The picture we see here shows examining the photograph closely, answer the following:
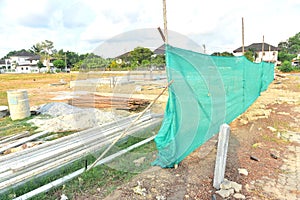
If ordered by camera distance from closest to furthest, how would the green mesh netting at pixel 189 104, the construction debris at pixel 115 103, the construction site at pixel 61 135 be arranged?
the green mesh netting at pixel 189 104 → the construction site at pixel 61 135 → the construction debris at pixel 115 103

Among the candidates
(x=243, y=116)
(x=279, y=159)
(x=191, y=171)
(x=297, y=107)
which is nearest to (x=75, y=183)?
(x=191, y=171)

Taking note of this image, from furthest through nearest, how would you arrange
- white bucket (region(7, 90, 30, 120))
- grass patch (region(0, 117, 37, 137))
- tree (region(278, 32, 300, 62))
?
tree (region(278, 32, 300, 62)) < white bucket (region(7, 90, 30, 120)) < grass patch (region(0, 117, 37, 137))

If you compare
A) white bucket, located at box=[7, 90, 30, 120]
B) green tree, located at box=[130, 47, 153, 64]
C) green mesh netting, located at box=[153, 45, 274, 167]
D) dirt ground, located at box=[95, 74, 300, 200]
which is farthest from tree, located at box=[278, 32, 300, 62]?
white bucket, located at box=[7, 90, 30, 120]

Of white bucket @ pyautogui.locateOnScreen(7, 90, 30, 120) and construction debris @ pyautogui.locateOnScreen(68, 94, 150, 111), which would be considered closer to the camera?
white bucket @ pyautogui.locateOnScreen(7, 90, 30, 120)

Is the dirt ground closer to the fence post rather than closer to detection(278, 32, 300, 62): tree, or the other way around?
the fence post

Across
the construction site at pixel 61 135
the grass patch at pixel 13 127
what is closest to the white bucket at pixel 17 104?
the construction site at pixel 61 135

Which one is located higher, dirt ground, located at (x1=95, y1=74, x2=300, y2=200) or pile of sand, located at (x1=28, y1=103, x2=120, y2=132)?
pile of sand, located at (x1=28, y1=103, x2=120, y2=132)

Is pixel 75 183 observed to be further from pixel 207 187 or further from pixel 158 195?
pixel 207 187

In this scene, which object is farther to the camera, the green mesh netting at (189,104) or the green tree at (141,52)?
the green tree at (141,52)

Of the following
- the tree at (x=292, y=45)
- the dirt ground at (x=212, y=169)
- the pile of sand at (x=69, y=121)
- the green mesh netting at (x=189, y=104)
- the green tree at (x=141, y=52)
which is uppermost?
the tree at (x=292, y=45)

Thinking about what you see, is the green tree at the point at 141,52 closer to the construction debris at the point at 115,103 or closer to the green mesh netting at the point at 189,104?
the green mesh netting at the point at 189,104

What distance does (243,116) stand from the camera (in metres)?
5.69

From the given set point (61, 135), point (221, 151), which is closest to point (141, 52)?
point (221, 151)

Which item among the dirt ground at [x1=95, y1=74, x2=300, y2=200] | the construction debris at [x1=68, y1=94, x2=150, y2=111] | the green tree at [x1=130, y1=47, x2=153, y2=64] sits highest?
the green tree at [x1=130, y1=47, x2=153, y2=64]
